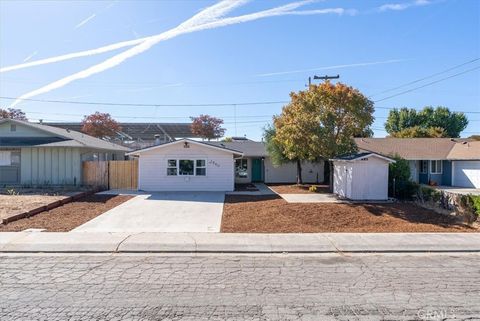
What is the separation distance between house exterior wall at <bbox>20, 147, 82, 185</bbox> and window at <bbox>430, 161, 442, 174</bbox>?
84.7ft

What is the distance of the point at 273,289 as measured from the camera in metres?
5.72

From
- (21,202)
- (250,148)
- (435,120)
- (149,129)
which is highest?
(435,120)

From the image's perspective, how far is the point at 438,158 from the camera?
88.4 ft

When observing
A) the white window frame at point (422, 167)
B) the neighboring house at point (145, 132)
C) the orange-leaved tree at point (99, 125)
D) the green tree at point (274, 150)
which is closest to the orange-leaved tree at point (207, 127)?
the neighboring house at point (145, 132)

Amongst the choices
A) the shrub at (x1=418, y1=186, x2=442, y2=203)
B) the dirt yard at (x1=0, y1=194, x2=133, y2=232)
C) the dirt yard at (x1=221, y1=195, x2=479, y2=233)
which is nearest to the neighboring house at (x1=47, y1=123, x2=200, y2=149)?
the dirt yard at (x1=0, y1=194, x2=133, y2=232)

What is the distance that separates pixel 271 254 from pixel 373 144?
24.3m

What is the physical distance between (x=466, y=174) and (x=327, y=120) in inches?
541

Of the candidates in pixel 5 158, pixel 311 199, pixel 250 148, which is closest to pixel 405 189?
pixel 311 199

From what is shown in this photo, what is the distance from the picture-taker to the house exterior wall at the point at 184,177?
21234 mm

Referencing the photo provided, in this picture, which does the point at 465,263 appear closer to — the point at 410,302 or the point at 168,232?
the point at 410,302

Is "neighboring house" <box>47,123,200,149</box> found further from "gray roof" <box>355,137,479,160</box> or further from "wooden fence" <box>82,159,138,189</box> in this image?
"gray roof" <box>355,137,479,160</box>

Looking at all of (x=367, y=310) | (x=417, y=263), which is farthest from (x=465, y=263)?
(x=367, y=310)

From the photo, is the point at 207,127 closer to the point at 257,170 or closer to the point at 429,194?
the point at 257,170

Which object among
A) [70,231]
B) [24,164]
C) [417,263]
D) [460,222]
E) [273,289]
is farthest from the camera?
[24,164]
